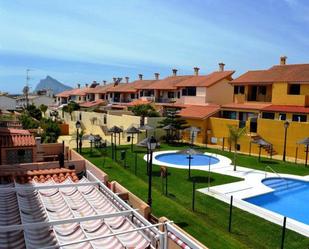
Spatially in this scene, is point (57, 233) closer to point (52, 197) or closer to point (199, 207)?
point (52, 197)

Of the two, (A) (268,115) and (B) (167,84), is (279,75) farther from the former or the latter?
(B) (167,84)

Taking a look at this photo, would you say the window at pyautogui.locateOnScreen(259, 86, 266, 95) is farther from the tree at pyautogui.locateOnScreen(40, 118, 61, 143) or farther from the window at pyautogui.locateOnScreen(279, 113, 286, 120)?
the tree at pyautogui.locateOnScreen(40, 118, 61, 143)

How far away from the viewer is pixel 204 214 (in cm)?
1541

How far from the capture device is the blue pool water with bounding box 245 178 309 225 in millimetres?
17547

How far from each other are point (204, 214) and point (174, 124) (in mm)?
21532

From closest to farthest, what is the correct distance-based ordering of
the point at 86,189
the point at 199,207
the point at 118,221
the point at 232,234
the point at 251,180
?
the point at 118,221 < the point at 86,189 < the point at 232,234 < the point at 199,207 < the point at 251,180

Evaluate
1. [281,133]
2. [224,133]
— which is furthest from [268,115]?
[224,133]

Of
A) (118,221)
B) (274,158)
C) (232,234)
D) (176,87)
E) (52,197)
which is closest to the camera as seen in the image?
(118,221)

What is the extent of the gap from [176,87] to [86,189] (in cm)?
4027

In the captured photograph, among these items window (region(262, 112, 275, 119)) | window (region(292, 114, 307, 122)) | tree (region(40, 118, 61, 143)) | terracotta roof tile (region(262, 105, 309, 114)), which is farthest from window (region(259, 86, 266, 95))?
tree (region(40, 118, 61, 143))

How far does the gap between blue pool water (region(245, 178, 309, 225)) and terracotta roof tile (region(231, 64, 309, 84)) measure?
14.9m

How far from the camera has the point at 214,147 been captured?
34688 millimetres

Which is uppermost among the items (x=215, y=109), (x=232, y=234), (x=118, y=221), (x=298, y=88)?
(x=298, y=88)

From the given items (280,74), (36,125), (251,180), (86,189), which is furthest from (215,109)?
(86,189)
